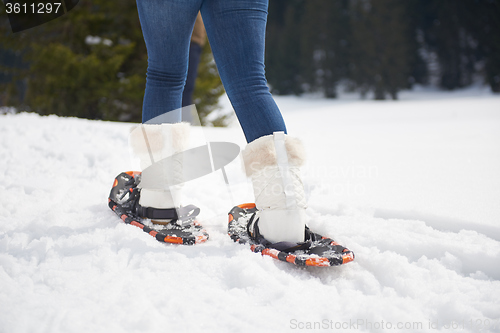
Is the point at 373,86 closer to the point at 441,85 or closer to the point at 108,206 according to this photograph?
the point at 441,85

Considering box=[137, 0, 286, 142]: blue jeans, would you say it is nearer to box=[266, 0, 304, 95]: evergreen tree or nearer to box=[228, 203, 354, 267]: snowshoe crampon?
box=[228, 203, 354, 267]: snowshoe crampon

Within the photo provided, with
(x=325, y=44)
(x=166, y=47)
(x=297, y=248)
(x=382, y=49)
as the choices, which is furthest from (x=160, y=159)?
(x=325, y=44)

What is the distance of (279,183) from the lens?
0.75 meters

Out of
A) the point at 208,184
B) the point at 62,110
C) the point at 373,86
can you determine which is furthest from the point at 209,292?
the point at 373,86

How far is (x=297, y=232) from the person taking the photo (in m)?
0.78

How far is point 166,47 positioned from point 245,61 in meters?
0.23

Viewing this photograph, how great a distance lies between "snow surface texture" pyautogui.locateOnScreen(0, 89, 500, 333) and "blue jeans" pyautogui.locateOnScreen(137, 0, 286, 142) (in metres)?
0.32

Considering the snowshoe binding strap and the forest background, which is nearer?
the snowshoe binding strap

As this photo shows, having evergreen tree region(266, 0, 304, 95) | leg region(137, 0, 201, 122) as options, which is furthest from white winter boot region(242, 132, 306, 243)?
evergreen tree region(266, 0, 304, 95)

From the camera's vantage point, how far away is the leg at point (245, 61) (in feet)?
2.62

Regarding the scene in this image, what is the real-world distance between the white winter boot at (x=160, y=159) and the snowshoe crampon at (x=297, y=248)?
188 mm

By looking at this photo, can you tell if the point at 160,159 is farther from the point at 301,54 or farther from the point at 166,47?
the point at 301,54

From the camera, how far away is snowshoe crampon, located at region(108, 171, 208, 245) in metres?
0.84

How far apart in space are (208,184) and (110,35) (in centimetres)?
469
